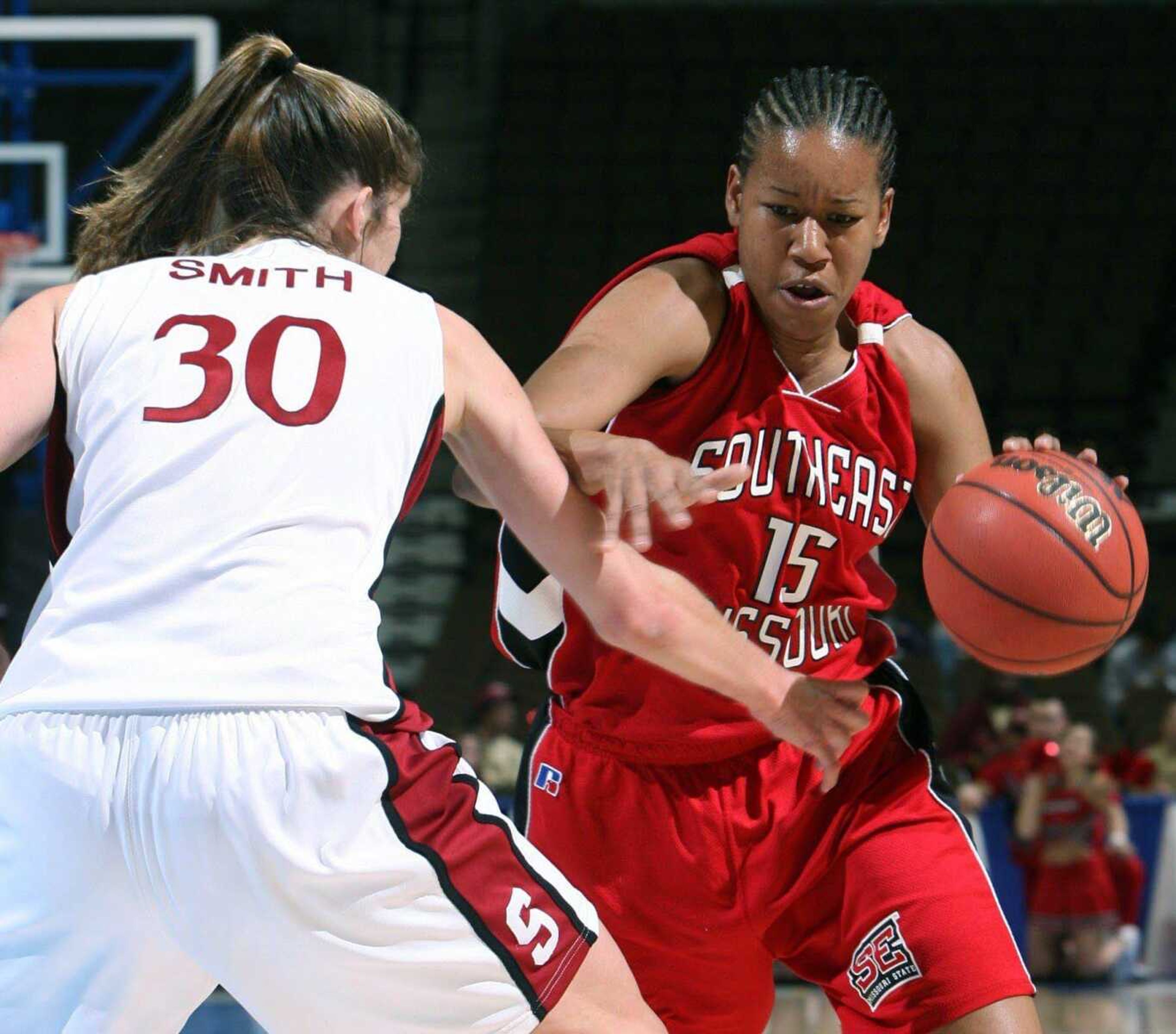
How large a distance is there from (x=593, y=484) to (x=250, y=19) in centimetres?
1172

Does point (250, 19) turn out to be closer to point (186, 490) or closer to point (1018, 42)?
point (1018, 42)

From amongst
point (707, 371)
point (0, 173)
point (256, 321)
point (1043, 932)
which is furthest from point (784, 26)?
point (256, 321)

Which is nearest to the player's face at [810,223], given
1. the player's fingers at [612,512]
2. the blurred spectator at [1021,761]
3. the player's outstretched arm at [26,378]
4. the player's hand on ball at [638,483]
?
the player's hand on ball at [638,483]

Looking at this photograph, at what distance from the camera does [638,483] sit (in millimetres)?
2240

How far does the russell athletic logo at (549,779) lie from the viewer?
3.11 metres

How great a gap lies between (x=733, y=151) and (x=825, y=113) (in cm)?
978

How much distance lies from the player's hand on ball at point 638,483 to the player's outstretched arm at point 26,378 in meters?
0.70

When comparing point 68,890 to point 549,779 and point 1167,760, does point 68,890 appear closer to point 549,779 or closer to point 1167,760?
point 549,779

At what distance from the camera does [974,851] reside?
9.47 feet

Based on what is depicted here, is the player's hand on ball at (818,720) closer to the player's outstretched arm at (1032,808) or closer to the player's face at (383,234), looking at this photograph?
the player's face at (383,234)

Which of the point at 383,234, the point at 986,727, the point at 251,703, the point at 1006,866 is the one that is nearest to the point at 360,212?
the point at 383,234

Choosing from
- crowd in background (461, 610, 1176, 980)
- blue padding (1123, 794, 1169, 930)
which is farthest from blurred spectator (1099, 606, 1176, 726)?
blue padding (1123, 794, 1169, 930)

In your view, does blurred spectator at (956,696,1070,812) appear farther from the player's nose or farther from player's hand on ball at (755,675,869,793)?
player's hand on ball at (755,675,869,793)

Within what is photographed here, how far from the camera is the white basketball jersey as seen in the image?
1.94 metres
